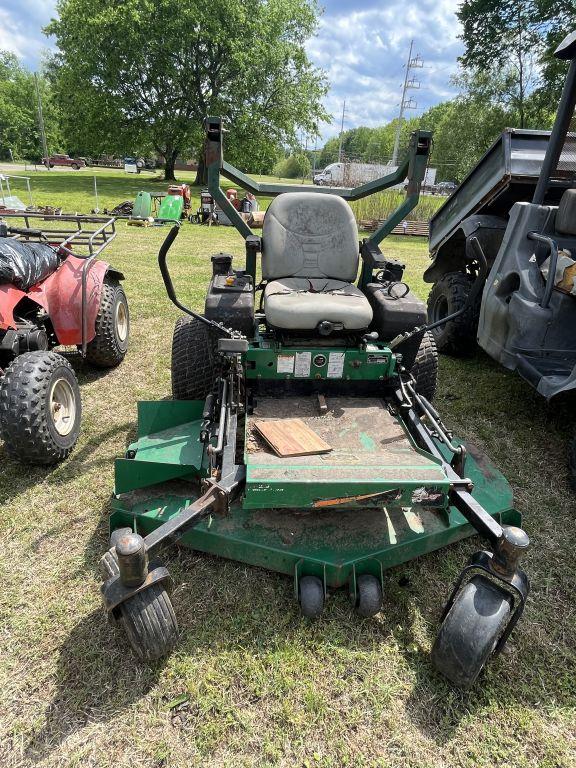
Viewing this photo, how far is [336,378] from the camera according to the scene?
9.82 feet

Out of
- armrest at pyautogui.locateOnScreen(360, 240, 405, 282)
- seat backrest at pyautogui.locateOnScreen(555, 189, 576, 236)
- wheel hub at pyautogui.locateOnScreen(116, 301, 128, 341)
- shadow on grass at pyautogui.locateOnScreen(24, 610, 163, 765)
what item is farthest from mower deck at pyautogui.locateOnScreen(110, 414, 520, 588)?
wheel hub at pyautogui.locateOnScreen(116, 301, 128, 341)

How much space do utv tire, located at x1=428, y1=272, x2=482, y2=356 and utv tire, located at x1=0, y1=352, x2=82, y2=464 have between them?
Answer: 11.8 feet

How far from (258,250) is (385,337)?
1.14m

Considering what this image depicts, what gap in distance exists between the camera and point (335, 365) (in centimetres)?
294

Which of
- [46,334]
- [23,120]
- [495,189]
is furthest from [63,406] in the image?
[23,120]

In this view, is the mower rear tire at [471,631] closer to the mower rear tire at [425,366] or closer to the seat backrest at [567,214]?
the mower rear tire at [425,366]

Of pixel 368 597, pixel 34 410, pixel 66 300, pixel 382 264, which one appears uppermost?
pixel 382 264

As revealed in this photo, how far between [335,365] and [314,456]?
64cm

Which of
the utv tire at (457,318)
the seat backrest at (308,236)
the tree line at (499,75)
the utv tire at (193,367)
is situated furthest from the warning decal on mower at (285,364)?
the tree line at (499,75)

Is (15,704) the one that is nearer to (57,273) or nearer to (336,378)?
(336,378)

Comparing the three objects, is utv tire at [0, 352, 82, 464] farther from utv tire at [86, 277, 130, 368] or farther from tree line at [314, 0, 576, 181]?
tree line at [314, 0, 576, 181]

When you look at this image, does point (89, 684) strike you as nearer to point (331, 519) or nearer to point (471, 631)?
point (331, 519)

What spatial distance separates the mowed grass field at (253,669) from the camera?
180 cm

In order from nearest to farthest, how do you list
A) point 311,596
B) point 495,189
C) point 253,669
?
1. point 253,669
2. point 311,596
3. point 495,189
